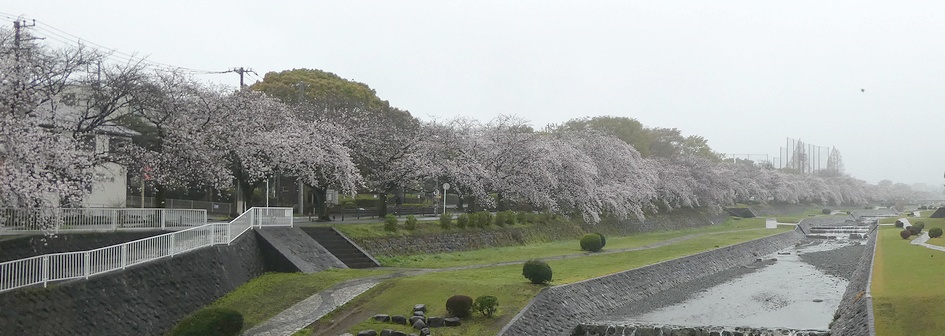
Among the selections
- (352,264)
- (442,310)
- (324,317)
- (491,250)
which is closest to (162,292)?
(324,317)

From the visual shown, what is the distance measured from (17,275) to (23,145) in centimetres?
345

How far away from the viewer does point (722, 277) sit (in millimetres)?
41906

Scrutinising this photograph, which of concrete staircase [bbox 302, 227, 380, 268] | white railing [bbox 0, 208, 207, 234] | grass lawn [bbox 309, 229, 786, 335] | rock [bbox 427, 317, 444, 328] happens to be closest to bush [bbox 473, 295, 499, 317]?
grass lawn [bbox 309, 229, 786, 335]

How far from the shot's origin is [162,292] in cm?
2167

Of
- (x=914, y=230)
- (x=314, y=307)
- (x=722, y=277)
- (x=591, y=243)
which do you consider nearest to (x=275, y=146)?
(x=314, y=307)

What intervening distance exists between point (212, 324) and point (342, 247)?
14902 mm

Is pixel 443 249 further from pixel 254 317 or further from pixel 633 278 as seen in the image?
pixel 254 317

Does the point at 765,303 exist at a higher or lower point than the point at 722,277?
higher

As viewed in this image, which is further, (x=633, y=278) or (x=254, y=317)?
(x=633, y=278)

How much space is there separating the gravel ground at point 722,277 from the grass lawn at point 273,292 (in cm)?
1057

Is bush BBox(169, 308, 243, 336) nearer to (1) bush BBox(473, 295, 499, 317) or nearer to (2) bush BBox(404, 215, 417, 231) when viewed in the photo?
(1) bush BBox(473, 295, 499, 317)

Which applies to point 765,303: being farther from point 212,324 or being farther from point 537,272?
point 212,324

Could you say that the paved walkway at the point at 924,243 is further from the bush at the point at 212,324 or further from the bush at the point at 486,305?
the bush at the point at 212,324

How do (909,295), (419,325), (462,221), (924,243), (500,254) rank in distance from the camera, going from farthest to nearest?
(462,221), (924,243), (500,254), (419,325), (909,295)
